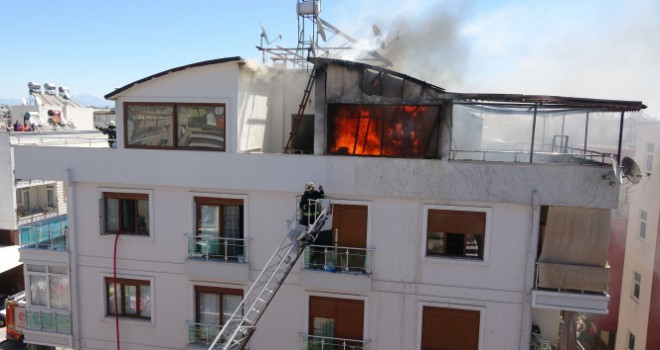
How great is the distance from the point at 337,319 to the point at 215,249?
339cm

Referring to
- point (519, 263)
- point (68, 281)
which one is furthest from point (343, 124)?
point (68, 281)

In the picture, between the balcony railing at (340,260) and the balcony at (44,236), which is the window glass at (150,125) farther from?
the balcony railing at (340,260)

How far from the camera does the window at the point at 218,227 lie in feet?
37.4

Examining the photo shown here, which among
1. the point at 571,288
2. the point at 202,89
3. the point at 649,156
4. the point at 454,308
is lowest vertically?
the point at 454,308

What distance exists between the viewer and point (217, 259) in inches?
450

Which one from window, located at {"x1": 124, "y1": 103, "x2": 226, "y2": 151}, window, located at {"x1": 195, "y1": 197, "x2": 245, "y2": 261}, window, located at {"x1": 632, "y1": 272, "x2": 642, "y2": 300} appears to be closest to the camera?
window, located at {"x1": 195, "y1": 197, "x2": 245, "y2": 261}

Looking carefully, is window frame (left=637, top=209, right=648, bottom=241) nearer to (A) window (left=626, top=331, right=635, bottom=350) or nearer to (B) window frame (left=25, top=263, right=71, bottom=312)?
(A) window (left=626, top=331, right=635, bottom=350)

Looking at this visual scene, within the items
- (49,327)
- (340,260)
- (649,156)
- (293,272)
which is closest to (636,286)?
(649,156)

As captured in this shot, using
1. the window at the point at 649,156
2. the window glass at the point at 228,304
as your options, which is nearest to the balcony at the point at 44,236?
the window glass at the point at 228,304

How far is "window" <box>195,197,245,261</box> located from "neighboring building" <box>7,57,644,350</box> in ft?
0.12

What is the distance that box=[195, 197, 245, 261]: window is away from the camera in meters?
11.4

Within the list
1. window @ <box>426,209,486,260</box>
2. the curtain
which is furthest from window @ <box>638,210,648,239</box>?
window @ <box>426,209,486,260</box>

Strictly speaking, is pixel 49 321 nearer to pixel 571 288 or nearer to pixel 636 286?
pixel 571 288

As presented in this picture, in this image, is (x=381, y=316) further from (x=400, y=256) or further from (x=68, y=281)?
(x=68, y=281)
